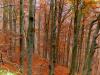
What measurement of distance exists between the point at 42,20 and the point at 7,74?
38.9 m

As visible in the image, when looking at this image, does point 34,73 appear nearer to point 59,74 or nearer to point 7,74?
point 59,74

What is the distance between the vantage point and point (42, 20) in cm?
4175

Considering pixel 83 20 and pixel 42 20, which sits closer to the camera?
pixel 83 20

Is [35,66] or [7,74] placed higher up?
[7,74]

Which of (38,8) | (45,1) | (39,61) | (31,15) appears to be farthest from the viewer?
(38,8)

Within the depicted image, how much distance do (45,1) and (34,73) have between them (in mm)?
12504

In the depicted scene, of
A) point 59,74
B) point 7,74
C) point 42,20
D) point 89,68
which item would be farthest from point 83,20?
point 7,74

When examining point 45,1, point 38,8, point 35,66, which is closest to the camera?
point 35,66

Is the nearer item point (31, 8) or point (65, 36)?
point (31, 8)

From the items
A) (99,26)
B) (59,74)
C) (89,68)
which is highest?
(99,26)

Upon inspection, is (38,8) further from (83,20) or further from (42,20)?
(83,20)

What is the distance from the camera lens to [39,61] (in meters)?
30.6

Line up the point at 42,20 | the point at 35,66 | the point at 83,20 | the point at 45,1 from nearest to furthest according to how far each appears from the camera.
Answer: the point at 83,20 → the point at 35,66 → the point at 45,1 → the point at 42,20

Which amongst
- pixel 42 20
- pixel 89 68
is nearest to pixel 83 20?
pixel 89 68
